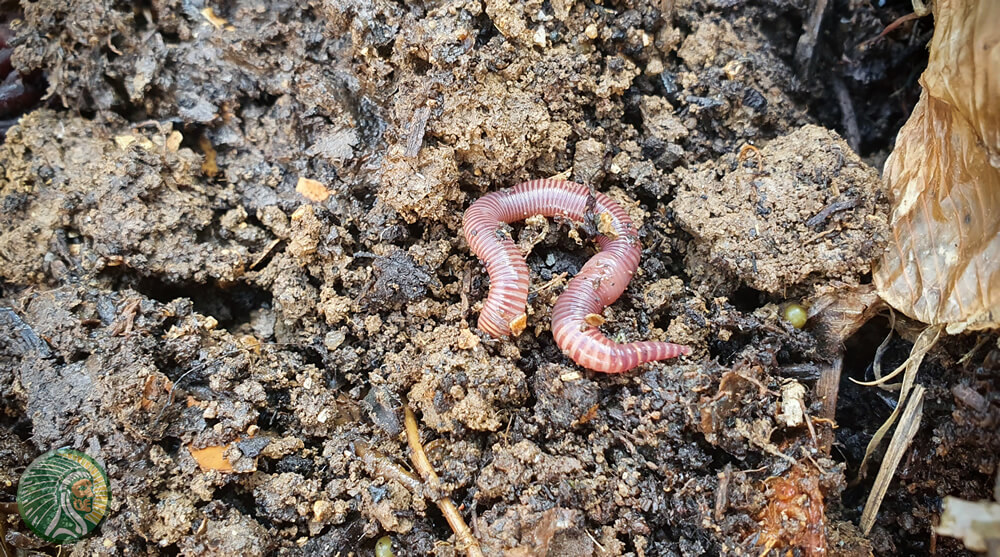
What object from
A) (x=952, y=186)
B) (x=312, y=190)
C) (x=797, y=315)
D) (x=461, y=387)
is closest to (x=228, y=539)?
(x=461, y=387)

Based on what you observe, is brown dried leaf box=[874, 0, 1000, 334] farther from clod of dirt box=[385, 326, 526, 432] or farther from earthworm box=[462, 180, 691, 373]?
clod of dirt box=[385, 326, 526, 432]

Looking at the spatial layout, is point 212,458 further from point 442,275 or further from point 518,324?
point 518,324

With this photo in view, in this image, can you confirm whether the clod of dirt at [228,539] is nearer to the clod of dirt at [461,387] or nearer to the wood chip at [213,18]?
the clod of dirt at [461,387]

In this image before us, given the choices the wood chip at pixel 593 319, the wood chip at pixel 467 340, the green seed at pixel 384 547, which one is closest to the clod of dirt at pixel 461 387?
the wood chip at pixel 467 340

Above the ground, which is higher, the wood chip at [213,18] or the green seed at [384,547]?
the wood chip at [213,18]

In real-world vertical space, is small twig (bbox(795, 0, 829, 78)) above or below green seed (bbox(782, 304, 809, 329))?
above

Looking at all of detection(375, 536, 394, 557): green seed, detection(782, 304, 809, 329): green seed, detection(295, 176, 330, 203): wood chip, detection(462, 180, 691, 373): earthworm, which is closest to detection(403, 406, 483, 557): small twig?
detection(375, 536, 394, 557): green seed

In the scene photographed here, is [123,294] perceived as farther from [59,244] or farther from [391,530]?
[391,530]
